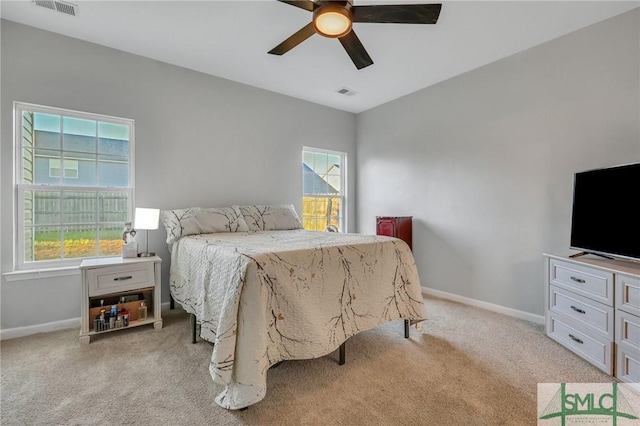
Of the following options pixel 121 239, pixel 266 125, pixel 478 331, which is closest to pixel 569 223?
pixel 478 331

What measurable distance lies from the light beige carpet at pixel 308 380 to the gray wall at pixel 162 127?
888mm

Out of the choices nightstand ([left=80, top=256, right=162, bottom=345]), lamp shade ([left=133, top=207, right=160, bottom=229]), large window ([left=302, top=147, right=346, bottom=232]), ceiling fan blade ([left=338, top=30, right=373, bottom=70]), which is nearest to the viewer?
ceiling fan blade ([left=338, top=30, right=373, bottom=70])

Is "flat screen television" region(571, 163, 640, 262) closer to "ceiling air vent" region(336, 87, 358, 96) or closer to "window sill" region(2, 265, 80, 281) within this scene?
"ceiling air vent" region(336, 87, 358, 96)

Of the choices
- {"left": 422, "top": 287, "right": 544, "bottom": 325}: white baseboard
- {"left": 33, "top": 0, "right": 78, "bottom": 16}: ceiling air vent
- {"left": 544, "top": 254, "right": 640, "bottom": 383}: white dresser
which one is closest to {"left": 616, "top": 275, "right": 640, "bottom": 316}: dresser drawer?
{"left": 544, "top": 254, "right": 640, "bottom": 383}: white dresser

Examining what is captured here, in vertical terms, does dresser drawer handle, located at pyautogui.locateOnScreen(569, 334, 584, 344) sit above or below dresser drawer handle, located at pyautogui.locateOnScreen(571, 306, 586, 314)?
below

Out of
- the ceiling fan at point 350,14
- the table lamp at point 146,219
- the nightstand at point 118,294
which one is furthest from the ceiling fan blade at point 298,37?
the nightstand at point 118,294

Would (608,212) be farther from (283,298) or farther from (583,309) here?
(283,298)

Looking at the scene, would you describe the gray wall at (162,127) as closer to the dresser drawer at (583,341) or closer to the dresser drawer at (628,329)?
the dresser drawer at (583,341)

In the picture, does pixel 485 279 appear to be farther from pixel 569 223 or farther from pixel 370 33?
pixel 370 33

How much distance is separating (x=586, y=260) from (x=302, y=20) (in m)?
2.91

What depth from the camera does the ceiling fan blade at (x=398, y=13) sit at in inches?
66.1

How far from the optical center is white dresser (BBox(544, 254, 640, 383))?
69.0 inches

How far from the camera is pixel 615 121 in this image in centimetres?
237

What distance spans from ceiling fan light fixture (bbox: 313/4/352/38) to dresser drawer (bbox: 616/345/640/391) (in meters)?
2.62
